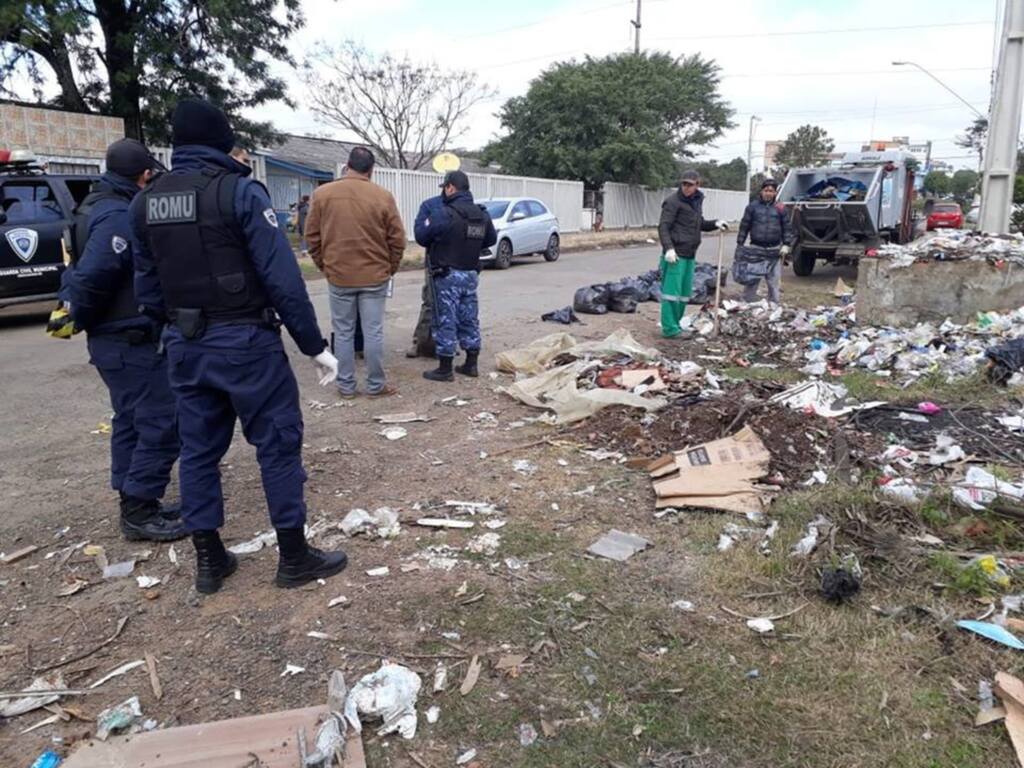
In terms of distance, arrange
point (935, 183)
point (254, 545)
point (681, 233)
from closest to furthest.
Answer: point (254, 545), point (681, 233), point (935, 183)

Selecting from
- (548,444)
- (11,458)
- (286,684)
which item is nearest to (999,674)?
(286,684)

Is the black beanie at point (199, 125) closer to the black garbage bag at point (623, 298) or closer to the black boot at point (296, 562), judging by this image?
the black boot at point (296, 562)

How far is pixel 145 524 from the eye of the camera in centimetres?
375

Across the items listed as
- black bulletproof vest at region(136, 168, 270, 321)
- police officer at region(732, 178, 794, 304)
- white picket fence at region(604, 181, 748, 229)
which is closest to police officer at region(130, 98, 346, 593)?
black bulletproof vest at region(136, 168, 270, 321)

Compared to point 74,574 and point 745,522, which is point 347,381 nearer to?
point 74,574

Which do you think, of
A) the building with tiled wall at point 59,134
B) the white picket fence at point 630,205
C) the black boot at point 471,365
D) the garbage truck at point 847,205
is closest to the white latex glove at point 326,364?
the black boot at point 471,365

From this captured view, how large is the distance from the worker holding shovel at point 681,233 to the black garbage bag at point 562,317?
149 centimetres

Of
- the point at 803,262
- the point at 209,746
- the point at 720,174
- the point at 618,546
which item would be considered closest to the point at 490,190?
the point at 803,262

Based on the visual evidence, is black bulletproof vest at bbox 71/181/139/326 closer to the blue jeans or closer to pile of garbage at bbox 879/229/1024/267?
the blue jeans

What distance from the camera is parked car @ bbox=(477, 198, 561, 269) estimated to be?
54.6ft

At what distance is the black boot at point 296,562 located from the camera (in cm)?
324

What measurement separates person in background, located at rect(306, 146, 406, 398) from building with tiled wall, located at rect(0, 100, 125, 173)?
406 inches

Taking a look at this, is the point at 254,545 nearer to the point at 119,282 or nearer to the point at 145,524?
the point at 145,524

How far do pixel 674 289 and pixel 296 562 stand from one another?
629cm
